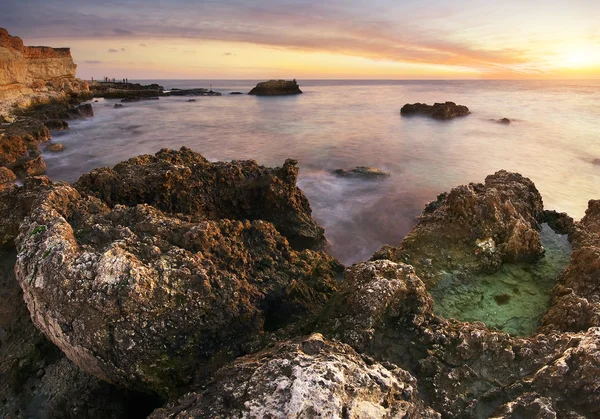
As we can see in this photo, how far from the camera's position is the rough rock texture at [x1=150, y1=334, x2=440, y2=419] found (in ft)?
6.84

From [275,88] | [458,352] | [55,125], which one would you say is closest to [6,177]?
[458,352]

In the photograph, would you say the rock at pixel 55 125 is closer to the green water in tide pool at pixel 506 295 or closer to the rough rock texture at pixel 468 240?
the rough rock texture at pixel 468 240

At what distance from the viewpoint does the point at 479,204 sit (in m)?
5.59

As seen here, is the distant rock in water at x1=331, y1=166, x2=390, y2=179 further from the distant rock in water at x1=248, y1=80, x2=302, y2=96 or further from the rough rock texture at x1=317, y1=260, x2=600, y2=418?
the distant rock in water at x1=248, y1=80, x2=302, y2=96

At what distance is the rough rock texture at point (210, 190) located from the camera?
5.76m

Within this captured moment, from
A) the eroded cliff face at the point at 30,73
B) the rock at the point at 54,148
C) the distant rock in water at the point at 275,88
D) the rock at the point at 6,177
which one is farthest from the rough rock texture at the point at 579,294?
Result: the distant rock in water at the point at 275,88

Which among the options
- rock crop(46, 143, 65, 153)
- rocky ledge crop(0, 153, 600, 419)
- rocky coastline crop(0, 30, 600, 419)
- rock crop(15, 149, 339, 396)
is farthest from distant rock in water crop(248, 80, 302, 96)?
rock crop(15, 149, 339, 396)

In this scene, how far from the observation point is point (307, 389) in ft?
6.97

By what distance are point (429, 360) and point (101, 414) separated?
3303 millimetres

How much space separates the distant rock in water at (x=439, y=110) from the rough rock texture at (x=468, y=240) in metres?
24.0

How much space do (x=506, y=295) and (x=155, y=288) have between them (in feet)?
14.4

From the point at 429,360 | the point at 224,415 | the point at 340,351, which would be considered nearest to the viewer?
the point at 224,415

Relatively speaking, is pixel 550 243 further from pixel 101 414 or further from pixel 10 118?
pixel 10 118

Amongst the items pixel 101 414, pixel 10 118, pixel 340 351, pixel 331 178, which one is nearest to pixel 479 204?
pixel 340 351
